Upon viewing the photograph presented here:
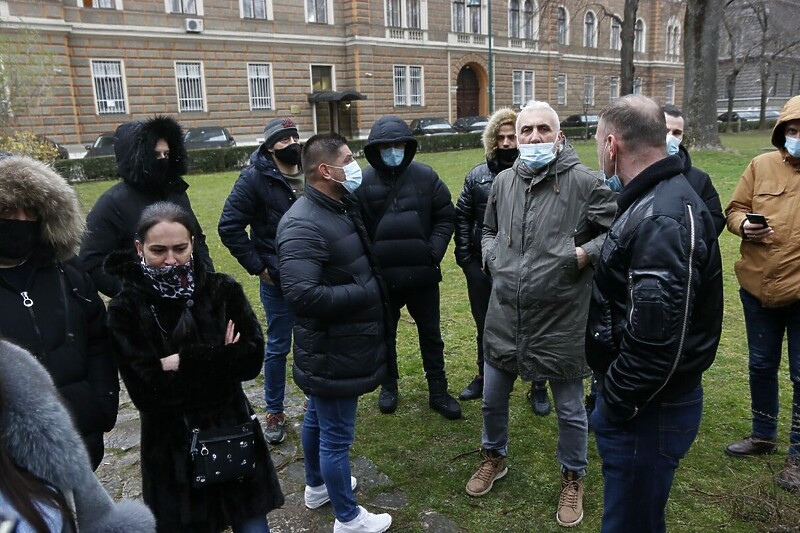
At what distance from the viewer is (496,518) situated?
3.08 metres

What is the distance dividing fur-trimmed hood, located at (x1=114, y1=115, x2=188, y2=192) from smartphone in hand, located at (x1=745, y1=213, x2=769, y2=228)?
3.36m

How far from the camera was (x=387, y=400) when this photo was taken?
14.3ft

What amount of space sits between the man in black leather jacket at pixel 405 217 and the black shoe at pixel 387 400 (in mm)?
328

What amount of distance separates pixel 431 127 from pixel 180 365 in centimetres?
2758

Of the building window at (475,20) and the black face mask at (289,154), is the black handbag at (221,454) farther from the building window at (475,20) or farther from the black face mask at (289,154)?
the building window at (475,20)

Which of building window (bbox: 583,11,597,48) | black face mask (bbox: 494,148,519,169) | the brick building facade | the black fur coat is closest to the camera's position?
the black fur coat

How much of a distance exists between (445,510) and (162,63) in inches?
1138

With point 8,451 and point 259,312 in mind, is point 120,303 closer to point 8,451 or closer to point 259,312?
point 8,451

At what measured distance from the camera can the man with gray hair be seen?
3061 mm

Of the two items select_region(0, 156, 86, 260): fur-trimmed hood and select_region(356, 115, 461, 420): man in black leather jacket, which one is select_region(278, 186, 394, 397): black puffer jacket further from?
select_region(356, 115, 461, 420): man in black leather jacket

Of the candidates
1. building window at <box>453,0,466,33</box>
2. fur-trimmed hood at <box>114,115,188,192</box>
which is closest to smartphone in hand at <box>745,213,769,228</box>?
fur-trimmed hood at <box>114,115,188,192</box>

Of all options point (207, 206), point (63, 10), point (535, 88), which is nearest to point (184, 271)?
point (207, 206)

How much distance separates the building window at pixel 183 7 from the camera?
90.8ft

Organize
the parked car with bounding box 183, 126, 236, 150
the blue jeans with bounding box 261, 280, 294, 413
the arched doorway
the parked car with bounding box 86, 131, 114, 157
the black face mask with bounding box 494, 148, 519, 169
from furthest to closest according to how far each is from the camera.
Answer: the arched doorway → the parked car with bounding box 183, 126, 236, 150 → the parked car with bounding box 86, 131, 114, 157 → the black face mask with bounding box 494, 148, 519, 169 → the blue jeans with bounding box 261, 280, 294, 413
